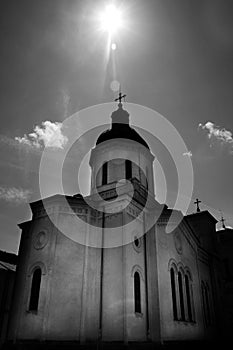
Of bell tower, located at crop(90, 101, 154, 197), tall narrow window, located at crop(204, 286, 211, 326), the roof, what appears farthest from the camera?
tall narrow window, located at crop(204, 286, 211, 326)

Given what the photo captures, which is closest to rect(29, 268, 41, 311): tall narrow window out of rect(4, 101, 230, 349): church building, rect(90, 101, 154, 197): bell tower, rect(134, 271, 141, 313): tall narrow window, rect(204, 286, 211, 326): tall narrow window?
rect(4, 101, 230, 349): church building

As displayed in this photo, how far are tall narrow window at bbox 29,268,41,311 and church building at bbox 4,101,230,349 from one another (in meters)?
0.04

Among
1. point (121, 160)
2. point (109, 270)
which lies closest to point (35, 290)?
point (109, 270)

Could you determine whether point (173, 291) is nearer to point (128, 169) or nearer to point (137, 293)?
point (137, 293)

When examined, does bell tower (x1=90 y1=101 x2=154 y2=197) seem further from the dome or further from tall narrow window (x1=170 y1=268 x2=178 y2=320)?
tall narrow window (x1=170 y1=268 x2=178 y2=320)

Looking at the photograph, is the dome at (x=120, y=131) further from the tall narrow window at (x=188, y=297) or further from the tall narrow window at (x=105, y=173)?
the tall narrow window at (x=188, y=297)

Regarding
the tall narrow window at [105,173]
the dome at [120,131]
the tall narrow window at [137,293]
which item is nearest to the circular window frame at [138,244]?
the tall narrow window at [137,293]

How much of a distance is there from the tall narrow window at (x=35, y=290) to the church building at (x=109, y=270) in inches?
1.6

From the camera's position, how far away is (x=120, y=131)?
18.2 metres

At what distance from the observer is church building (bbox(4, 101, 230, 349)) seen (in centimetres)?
1170

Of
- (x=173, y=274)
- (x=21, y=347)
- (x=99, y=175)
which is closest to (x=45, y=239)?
(x=21, y=347)

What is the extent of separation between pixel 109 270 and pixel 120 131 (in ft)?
29.4

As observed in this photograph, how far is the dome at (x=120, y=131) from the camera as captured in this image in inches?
707

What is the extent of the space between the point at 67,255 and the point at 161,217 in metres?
5.55
